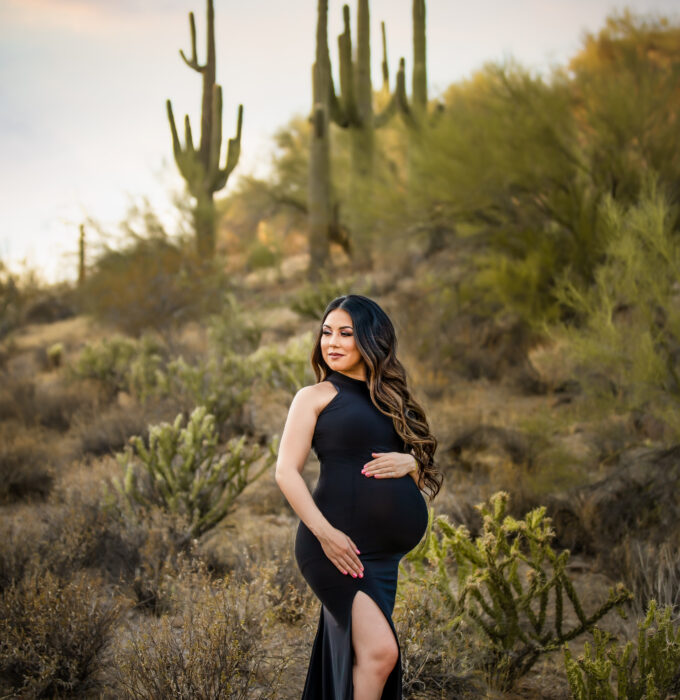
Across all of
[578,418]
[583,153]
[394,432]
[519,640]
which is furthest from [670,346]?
[583,153]

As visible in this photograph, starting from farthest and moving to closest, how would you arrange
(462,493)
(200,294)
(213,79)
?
1. (213,79)
2. (200,294)
3. (462,493)

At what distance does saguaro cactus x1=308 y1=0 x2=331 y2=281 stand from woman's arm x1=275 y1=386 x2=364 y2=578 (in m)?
16.3

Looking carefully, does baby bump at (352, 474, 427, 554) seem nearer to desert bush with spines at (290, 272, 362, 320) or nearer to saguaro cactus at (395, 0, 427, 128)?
desert bush with spines at (290, 272, 362, 320)

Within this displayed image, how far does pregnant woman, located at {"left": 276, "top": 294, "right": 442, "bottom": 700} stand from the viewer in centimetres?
234

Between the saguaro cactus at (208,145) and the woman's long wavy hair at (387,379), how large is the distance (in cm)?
1600

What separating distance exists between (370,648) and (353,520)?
1.30ft

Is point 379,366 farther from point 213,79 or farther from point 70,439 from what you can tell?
point 213,79

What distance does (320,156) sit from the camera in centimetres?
1903

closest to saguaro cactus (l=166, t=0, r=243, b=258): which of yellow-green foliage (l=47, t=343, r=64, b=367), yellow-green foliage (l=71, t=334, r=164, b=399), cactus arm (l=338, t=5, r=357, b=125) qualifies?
cactus arm (l=338, t=5, r=357, b=125)

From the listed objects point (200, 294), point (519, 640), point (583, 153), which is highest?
point (583, 153)

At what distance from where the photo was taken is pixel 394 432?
8.58 feet

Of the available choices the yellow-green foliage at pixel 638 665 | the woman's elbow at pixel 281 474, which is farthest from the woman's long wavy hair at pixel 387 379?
the yellow-green foliage at pixel 638 665

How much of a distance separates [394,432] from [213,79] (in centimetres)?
1885

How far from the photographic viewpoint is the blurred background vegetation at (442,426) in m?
3.66
